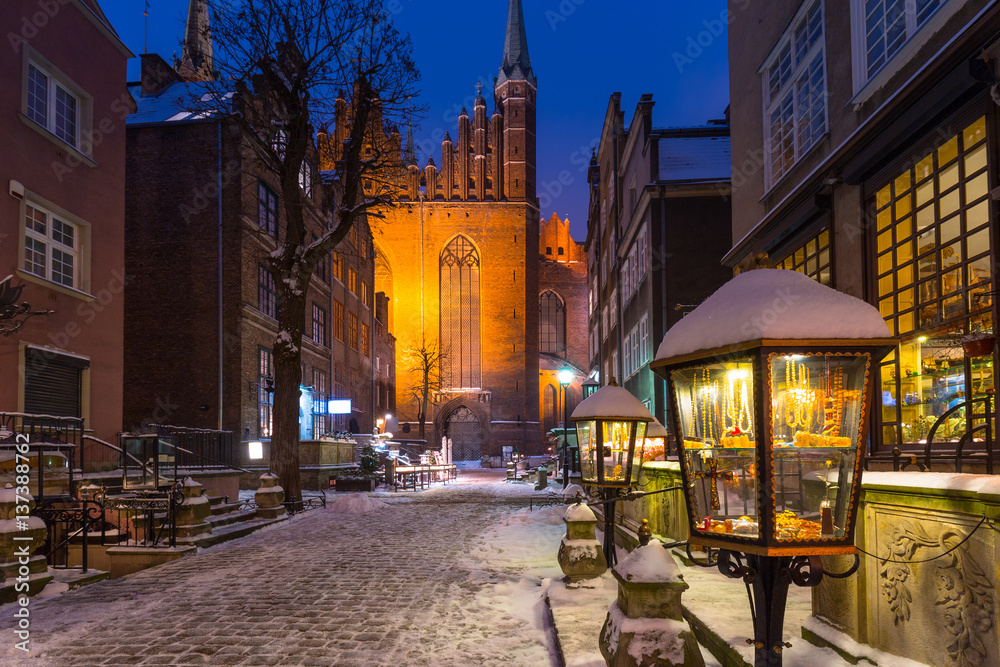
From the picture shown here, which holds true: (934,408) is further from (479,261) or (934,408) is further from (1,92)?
(479,261)

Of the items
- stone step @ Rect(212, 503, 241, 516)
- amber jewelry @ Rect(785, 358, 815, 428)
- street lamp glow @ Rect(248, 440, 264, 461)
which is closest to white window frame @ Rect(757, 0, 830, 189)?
amber jewelry @ Rect(785, 358, 815, 428)

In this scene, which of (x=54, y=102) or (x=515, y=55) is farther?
(x=515, y=55)

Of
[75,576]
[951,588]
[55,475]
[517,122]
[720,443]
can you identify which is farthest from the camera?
[517,122]

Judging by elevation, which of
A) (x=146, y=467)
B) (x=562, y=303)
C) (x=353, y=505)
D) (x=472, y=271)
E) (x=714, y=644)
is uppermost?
(x=472, y=271)

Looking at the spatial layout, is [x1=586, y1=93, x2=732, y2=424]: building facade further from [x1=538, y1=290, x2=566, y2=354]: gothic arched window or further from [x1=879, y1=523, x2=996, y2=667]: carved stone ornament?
[x1=538, y1=290, x2=566, y2=354]: gothic arched window

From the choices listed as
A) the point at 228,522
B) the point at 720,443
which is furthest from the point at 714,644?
the point at 228,522

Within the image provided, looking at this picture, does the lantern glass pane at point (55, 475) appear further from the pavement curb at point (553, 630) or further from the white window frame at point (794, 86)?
the white window frame at point (794, 86)

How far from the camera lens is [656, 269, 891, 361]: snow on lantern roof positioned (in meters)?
3.53

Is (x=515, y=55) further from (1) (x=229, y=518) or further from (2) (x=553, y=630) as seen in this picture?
(2) (x=553, y=630)

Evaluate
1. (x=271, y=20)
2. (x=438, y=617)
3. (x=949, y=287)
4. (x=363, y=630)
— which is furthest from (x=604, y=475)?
(x=271, y=20)

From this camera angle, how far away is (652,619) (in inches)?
176

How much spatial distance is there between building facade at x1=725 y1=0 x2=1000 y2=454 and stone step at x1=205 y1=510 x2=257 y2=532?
36.2ft

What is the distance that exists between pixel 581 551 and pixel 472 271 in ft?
169

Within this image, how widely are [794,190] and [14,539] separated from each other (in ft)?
34.0
